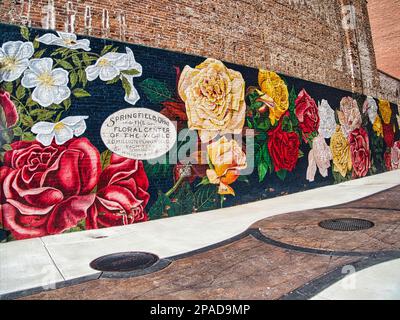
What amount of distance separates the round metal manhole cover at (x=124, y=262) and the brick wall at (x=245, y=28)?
14.2 ft

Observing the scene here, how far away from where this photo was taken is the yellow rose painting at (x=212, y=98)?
7078 mm

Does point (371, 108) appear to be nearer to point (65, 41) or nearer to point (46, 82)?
Result: point (65, 41)

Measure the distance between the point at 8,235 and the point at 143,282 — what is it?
3.12 meters

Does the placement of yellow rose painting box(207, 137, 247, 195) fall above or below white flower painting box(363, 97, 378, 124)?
below

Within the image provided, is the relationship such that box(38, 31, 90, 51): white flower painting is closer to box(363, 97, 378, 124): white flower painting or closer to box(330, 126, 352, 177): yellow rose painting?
box(330, 126, 352, 177): yellow rose painting

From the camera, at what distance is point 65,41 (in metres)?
5.57

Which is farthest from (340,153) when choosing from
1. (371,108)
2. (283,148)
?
(371,108)

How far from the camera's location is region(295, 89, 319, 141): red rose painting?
9617 millimetres

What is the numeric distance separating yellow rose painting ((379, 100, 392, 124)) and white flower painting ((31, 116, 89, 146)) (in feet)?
42.5

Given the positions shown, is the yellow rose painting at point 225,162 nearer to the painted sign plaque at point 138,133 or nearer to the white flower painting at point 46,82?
the painted sign plaque at point 138,133

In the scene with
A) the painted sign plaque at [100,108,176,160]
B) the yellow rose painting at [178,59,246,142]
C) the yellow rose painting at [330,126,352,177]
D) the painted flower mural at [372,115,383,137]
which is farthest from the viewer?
the painted flower mural at [372,115,383,137]

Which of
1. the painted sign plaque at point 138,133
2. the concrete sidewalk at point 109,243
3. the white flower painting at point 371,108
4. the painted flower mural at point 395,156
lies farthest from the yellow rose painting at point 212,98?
the painted flower mural at point 395,156

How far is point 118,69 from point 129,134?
51.5 inches

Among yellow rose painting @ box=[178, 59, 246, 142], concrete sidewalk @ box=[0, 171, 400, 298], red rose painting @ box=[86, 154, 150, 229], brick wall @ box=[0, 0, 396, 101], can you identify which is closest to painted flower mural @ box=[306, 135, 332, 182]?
brick wall @ box=[0, 0, 396, 101]
